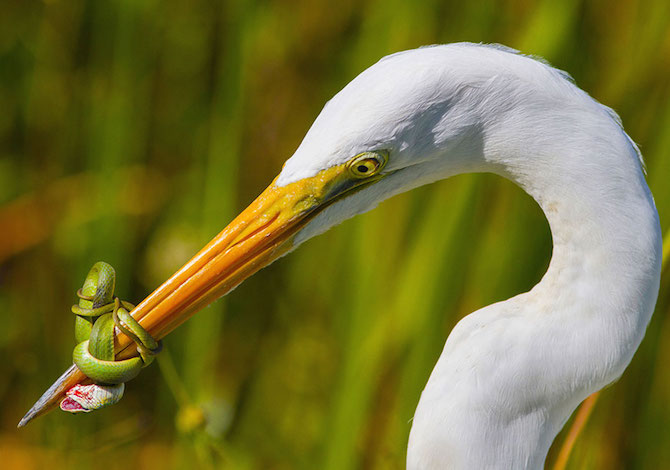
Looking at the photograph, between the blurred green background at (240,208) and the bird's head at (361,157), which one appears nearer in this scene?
the bird's head at (361,157)

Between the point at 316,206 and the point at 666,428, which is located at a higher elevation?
the point at 316,206

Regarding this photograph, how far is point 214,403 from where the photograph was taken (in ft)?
5.02

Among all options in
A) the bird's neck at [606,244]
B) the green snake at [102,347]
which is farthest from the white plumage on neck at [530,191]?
the green snake at [102,347]

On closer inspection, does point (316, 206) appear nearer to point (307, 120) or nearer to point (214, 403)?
point (307, 120)

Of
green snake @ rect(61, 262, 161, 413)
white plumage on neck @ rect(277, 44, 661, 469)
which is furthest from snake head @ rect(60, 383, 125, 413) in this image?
white plumage on neck @ rect(277, 44, 661, 469)

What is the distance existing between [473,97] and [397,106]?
0.07 meters

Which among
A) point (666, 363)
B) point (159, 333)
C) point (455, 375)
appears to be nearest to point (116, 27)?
point (159, 333)

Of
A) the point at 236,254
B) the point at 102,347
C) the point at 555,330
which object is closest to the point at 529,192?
the point at 555,330

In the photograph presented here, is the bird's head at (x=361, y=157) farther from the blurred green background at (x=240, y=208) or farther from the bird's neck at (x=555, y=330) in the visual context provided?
the blurred green background at (x=240, y=208)

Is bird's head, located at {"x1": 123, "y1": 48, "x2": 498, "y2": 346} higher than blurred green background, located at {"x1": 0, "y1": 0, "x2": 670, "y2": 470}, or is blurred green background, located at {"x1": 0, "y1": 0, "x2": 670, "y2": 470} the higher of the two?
bird's head, located at {"x1": 123, "y1": 48, "x2": 498, "y2": 346}

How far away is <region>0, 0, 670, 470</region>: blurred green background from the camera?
3.57ft

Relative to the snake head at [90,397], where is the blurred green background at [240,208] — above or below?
below

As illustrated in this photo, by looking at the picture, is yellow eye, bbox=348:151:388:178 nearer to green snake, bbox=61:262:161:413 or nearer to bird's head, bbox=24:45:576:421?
bird's head, bbox=24:45:576:421

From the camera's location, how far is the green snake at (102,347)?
603mm
